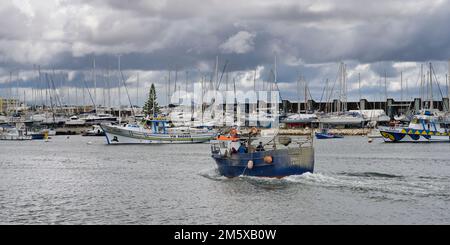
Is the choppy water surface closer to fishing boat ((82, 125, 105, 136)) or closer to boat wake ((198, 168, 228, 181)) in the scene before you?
boat wake ((198, 168, 228, 181))

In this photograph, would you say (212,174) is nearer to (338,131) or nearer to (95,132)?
(338,131)

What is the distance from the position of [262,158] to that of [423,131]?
73862 mm

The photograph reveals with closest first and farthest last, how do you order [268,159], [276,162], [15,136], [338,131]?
[276,162]
[268,159]
[15,136]
[338,131]

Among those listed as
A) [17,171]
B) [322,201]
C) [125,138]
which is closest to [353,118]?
[125,138]

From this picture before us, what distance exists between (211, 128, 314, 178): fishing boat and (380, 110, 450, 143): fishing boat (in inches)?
2727

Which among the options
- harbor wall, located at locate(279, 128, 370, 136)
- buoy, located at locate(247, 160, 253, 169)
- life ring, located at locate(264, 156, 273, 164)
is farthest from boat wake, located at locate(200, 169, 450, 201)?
harbor wall, located at locate(279, 128, 370, 136)

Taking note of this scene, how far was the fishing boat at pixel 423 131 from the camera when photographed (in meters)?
114

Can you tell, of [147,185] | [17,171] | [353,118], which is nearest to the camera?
[147,185]

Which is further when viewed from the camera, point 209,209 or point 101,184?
point 101,184

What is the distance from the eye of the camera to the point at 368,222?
32.8 m

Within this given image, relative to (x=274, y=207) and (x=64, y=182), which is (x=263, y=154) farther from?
(x=64, y=182)

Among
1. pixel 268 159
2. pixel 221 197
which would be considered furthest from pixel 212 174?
pixel 221 197

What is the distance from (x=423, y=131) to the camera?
11419 centimetres
